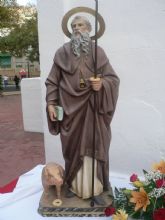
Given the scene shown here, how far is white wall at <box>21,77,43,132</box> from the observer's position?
782 centimetres

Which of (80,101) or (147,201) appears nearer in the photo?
(147,201)

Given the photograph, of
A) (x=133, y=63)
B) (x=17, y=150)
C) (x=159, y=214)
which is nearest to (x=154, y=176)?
(x=159, y=214)

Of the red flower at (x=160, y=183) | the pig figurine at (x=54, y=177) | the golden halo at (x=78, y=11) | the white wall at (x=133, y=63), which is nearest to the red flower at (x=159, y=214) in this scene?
the red flower at (x=160, y=183)

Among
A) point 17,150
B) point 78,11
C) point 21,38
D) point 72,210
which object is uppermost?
point 21,38

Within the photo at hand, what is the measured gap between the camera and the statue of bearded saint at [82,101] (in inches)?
122

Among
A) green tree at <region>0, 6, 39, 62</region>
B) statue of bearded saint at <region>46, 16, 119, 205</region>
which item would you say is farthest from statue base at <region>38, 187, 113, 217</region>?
green tree at <region>0, 6, 39, 62</region>

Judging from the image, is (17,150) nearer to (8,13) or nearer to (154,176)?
(154,176)

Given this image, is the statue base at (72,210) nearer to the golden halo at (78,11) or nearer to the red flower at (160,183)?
the red flower at (160,183)

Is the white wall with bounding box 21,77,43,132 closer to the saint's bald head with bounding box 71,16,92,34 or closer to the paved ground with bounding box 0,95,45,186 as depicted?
the paved ground with bounding box 0,95,45,186

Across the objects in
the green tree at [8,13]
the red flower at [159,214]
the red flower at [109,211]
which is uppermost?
the green tree at [8,13]

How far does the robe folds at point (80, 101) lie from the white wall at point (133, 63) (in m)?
1.35

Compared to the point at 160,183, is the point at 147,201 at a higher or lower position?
lower

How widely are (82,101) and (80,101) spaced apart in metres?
0.02

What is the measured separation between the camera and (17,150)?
6781 millimetres
